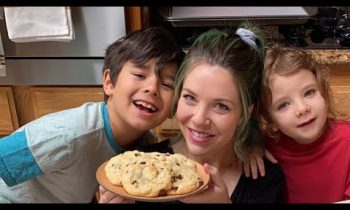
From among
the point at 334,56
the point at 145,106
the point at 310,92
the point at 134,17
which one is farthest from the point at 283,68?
the point at 134,17

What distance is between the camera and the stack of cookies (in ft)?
2.56

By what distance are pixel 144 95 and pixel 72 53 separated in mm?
814

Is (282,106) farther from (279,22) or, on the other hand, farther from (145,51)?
(279,22)

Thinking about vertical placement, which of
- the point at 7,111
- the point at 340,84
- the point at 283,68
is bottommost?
the point at 7,111

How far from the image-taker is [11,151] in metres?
0.94

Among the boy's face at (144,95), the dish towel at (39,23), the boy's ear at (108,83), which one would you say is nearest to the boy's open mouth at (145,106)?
the boy's face at (144,95)

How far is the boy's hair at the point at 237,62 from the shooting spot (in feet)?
2.98

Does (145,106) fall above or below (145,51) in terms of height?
below

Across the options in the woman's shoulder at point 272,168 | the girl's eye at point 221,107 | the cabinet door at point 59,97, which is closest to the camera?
the girl's eye at point 221,107

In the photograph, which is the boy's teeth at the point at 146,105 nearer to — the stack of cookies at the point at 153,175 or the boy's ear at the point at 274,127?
the stack of cookies at the point at 153,175

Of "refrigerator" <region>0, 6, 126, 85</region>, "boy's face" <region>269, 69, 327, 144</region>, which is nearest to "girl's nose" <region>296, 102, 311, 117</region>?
"boy's face" <region>269, 69, 327, 144</region>

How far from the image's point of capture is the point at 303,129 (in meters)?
0.95

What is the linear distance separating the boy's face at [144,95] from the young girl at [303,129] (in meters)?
0.21

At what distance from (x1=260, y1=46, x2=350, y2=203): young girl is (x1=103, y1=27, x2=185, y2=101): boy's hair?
21cm
